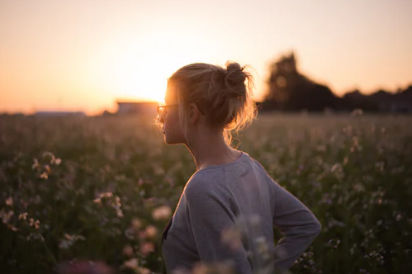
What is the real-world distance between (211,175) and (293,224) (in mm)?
745

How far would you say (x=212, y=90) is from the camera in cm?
154

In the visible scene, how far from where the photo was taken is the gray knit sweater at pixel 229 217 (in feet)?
4.33

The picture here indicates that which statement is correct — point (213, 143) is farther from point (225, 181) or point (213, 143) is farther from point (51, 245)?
point (51, 245)

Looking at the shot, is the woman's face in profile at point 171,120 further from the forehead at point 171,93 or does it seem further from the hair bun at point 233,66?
the hair bun at point 233,66

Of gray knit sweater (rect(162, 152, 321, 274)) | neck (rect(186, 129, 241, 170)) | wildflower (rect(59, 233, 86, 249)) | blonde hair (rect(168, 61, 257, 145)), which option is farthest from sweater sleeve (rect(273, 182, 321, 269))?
wildflower (rect(59, 233, 86, 249))

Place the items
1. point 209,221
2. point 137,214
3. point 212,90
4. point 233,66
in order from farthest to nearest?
point 137,214, point 233,66, point 212,90, point 209,221

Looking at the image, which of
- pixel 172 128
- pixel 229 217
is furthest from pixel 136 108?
pixel 229 217

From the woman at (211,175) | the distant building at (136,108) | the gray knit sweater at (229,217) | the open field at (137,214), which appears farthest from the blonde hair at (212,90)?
the distant building at (136,108)

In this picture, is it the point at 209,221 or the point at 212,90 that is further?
the point at 212,90

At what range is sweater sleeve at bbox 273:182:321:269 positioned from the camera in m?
1.85

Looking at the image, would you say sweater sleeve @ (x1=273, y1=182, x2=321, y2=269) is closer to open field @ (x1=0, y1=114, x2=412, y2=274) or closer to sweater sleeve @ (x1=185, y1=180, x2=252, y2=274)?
open field @ (x1=0, y1=114, x2=412, y2=274)

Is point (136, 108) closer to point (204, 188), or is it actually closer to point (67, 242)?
point (67, 242)

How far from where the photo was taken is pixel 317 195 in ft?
12.6

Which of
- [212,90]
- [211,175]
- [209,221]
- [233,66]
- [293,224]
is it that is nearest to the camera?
[209,221]
